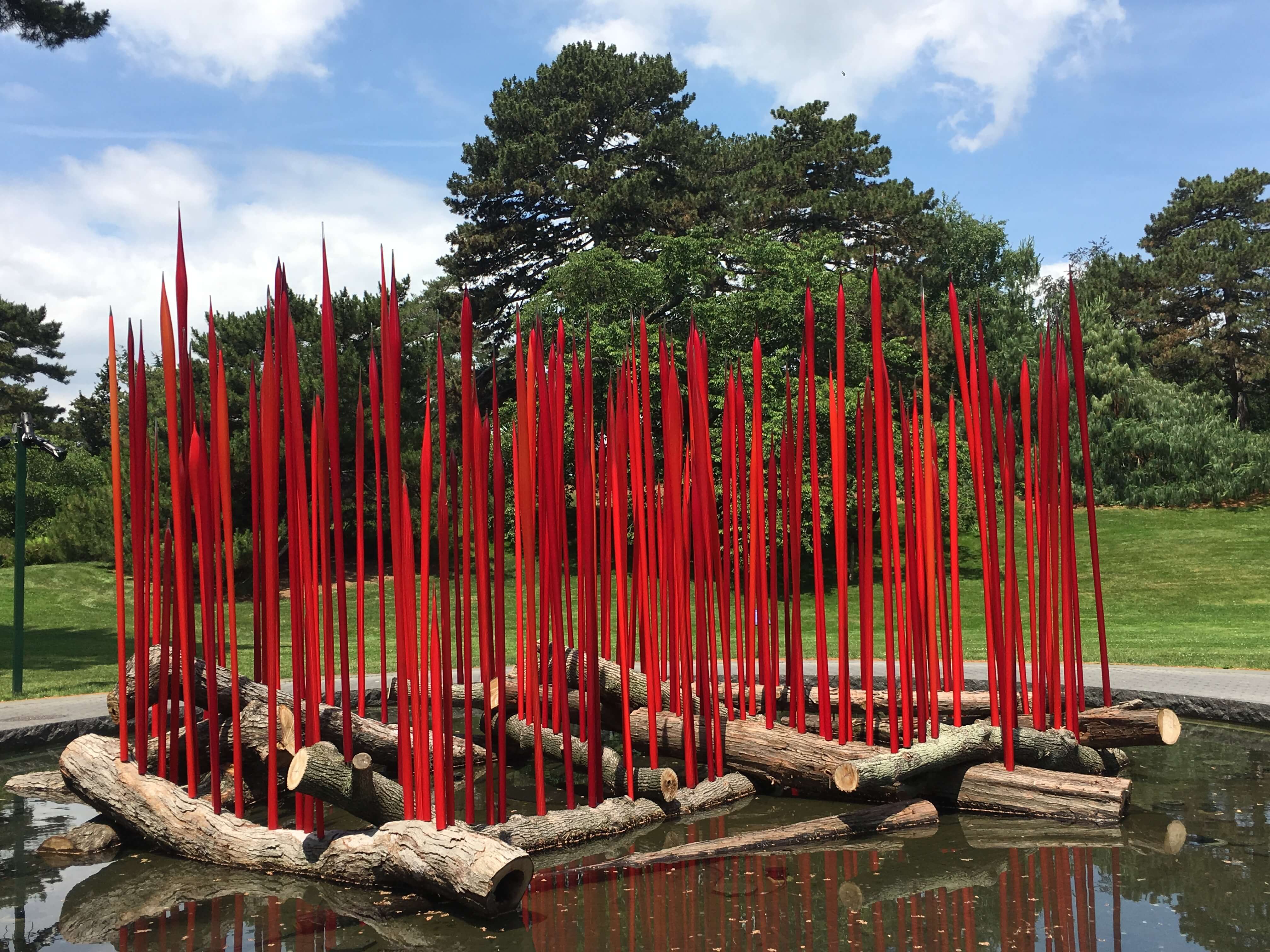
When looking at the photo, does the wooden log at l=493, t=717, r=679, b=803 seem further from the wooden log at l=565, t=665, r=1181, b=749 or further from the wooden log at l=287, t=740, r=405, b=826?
the wooden log at l=287, t=740, r=405, b=826

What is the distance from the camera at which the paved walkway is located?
339 inches

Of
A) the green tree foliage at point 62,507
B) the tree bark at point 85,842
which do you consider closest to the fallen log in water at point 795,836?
the tree bark at point 85,842

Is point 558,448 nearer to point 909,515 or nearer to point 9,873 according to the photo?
point 909,515

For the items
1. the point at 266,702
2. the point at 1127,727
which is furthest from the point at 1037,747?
the point at 266,702

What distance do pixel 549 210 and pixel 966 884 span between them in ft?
95.3

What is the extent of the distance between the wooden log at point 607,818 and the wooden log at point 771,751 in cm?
15

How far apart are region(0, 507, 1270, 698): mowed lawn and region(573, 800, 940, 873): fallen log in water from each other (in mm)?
6720

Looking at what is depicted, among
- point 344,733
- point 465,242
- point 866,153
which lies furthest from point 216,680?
point 866,153

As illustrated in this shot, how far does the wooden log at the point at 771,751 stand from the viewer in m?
6.20

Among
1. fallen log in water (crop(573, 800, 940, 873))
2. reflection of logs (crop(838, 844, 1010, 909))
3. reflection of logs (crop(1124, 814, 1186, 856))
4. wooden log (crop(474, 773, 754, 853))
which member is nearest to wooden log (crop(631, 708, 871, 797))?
wooden log (crop(474, 773, 754, 853))

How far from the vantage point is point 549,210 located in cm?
3195

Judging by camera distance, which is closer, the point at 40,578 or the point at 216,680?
the point at 216,680

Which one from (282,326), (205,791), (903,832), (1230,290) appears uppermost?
(1230,290)

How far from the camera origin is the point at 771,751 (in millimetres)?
6449
